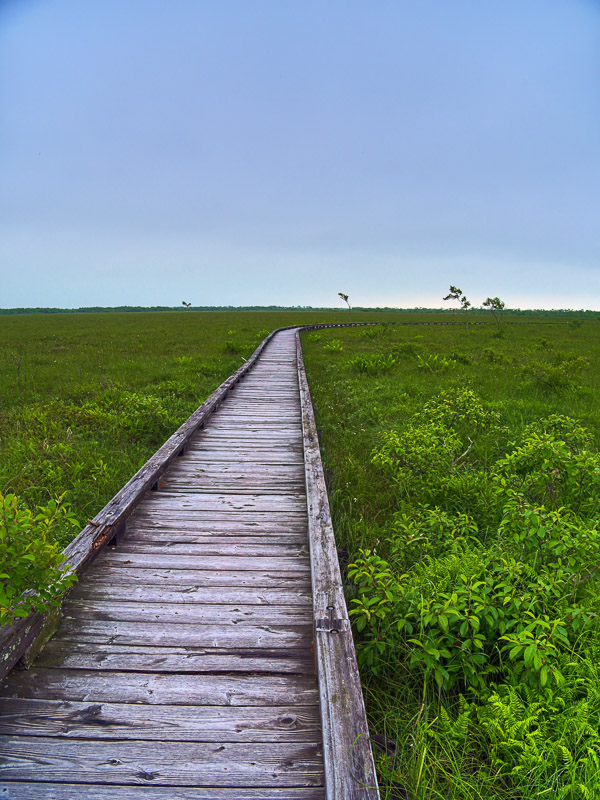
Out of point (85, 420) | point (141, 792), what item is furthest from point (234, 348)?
point (141, 792)

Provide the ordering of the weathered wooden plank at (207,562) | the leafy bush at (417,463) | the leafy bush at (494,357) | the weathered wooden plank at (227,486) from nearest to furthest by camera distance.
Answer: the weathered wooden plank at (207,562)
the weathered wooden plank at (227,486)
the leafy bush at (417,463)
the leafy bush at (494,357)

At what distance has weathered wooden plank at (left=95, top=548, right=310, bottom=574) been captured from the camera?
283 centimetres

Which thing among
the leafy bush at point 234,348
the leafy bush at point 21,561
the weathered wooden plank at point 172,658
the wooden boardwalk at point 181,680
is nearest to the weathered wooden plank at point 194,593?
the wooden boardwalk at point 181,680

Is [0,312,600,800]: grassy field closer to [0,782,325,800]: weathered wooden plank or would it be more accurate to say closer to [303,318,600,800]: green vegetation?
[303,318,600,800]: green vegetation

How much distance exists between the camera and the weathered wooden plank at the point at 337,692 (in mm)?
1421

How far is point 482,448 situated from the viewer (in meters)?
5.71

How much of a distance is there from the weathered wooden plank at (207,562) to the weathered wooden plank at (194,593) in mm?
186

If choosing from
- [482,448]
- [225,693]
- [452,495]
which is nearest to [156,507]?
[225,693]

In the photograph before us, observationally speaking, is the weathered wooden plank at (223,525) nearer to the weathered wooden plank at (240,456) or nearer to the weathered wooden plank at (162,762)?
the weathered wooden plank at (240,456)

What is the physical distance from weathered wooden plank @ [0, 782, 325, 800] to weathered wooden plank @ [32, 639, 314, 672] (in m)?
0.49

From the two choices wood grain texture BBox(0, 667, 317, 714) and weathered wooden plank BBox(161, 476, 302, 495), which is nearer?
wood grain texture BBox(0, 667, 317, 714)

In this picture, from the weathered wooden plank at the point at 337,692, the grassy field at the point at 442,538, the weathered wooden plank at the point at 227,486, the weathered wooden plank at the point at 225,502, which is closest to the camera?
the weathered wooden plank at the point at 337,692

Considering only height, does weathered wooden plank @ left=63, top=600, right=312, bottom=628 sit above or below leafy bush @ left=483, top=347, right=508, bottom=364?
below

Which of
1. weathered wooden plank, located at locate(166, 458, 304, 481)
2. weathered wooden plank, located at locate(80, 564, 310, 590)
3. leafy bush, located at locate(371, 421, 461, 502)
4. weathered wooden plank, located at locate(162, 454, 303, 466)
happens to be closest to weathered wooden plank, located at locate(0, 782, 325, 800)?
weathered wooden plank, located at locate(80, 564, 310, 590)
